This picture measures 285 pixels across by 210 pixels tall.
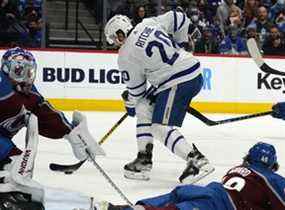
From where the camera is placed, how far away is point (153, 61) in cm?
425

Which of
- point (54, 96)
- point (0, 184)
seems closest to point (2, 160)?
point (0, 184)

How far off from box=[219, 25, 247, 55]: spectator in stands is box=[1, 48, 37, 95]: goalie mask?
5.33m

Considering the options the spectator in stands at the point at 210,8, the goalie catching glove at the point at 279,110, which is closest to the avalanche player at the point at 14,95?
the goalie catching glove at the point at 279,110

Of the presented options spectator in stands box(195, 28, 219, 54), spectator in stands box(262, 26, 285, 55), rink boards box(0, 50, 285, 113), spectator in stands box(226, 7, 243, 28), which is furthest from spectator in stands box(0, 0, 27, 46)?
spectator in stands box(262, 26, 285, 55)

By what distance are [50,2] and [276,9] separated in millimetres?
2754

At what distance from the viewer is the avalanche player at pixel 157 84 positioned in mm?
4184

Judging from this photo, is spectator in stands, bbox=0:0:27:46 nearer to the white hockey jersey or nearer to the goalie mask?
the white hockey jersey

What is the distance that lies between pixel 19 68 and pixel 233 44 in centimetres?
559

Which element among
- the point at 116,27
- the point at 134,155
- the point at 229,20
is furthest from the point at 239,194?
the point at 229,20

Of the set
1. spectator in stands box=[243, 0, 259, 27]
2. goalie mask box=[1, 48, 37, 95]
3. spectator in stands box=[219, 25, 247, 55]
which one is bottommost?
spectator in stands box=[219, 25, 247, 55]

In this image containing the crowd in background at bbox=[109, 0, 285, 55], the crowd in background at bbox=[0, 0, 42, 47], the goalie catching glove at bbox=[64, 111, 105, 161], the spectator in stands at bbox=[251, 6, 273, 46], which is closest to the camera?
the goalie catching glove at bbox=[64, 111, 105, 161]

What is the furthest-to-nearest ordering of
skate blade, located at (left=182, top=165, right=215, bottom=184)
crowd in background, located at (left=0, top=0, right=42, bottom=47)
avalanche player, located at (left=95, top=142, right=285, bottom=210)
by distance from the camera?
crowd in background, located at (left=0, top=0, right=42, bottom=47), skate blade, located at (left=182, top=165, right=215, bottom=184), avalanche player, located at (left=95, top=142, right=285, bottom=210)

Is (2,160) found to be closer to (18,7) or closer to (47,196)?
(47,196)

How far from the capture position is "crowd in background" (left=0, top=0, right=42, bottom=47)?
26.6 feet
